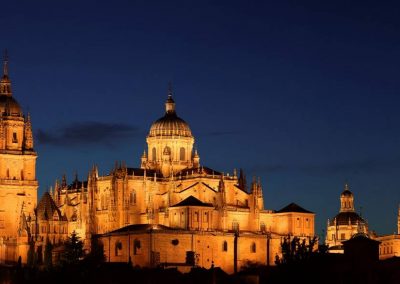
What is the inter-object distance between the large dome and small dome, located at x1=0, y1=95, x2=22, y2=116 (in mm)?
15034

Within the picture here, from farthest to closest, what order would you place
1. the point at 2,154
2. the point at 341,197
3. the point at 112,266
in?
the point at 341,197 < the point at 2,154 < the point at 112,266

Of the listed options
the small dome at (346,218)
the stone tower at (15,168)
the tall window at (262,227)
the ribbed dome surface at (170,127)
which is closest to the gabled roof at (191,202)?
the tall window at (262,227)

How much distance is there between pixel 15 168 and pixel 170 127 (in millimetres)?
17573

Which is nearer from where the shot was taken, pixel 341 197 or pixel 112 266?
pixel 112 266

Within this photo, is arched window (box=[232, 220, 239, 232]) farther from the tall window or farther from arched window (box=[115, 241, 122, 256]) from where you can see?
arched window (box=[115, 241, 122, 256])

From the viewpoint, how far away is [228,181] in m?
141

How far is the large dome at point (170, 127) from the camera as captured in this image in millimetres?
144500

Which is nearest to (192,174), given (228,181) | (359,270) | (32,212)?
(228,181)

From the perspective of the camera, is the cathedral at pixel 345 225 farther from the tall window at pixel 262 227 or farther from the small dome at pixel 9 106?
the small dome at pixel 9 106

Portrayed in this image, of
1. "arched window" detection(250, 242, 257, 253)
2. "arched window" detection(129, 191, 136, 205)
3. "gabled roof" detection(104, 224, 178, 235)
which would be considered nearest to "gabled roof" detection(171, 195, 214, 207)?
"gabled roof" detection(104, 224, 178, 235)

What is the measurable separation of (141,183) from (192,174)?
18.7ft

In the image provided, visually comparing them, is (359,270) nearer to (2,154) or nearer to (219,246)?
(219,246)

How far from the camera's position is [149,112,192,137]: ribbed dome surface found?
14450 cm

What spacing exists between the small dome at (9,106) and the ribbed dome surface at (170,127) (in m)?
15.0
